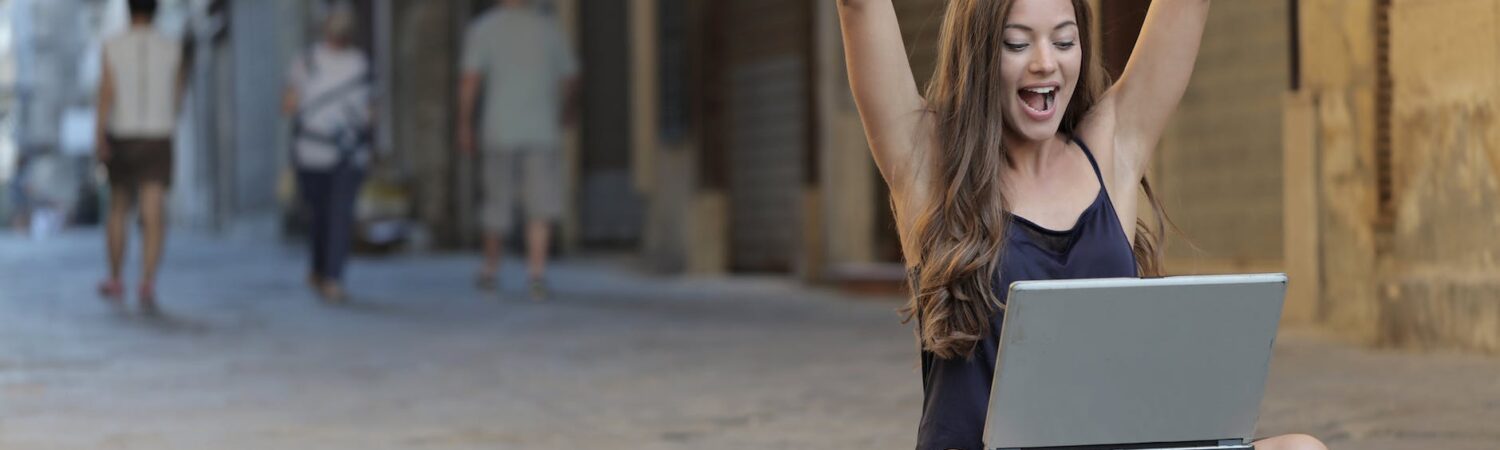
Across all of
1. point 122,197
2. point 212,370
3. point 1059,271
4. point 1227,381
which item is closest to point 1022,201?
point 1059,271

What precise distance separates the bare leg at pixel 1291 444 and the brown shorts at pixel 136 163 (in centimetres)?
819

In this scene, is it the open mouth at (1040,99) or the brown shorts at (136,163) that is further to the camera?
the brown shorts at (136,163)

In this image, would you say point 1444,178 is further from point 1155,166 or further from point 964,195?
point 964,195

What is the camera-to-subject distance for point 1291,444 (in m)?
2.08

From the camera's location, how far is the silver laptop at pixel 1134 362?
1.82 metres

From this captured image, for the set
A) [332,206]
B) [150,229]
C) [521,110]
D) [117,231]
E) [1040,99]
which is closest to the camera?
[1040,99]

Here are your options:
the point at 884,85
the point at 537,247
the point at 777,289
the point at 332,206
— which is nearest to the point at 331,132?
the point at 332,206

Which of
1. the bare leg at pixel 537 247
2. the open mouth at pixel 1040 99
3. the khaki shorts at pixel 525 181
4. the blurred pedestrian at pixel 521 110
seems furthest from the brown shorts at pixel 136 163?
the open mouth at pixel 1040 99

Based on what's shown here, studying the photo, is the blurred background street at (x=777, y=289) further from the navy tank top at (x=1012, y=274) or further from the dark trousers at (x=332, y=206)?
the navy tank top at (x=1012, y=274)

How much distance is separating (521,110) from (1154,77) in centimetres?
857

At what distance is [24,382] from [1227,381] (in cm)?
493

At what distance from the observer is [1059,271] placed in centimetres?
219

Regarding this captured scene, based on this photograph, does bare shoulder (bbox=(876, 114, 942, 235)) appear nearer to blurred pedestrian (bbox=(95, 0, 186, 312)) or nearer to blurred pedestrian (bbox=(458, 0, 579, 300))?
blurred pedestrian (bbox=(95, 0, 186, 312))

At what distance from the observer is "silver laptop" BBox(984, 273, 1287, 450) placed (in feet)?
5.96
